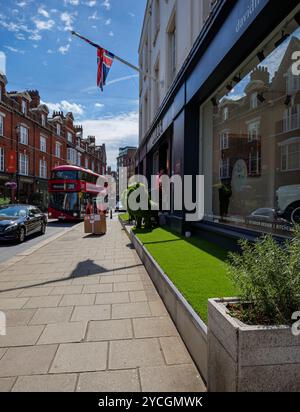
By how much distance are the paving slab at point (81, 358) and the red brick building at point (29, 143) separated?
31437mm

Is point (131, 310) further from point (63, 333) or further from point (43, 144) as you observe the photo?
point (43, 144)

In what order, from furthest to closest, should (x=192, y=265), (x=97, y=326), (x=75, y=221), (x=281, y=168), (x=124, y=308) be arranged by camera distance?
(x=75, y=221) → (x=281, y=168) → (x=192, y=265) → (x=124, y=308) → (x=97, y=326)

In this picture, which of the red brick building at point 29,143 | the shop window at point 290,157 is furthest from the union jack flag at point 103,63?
the red brick building at point 29,143

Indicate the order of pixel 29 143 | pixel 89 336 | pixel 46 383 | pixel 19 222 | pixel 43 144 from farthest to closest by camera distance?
pixel 43 144, pixel 29 143, pixel 19 222, pixel 89 336, pixel 46 383

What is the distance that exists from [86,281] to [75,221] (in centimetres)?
1837

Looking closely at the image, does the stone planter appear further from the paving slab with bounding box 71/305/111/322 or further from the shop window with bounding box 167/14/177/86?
the shop window with bounding box 167/14/177/86

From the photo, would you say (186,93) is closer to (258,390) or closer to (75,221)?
(258,390)

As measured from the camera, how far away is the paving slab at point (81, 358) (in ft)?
10.1

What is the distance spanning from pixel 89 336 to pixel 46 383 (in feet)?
3.34

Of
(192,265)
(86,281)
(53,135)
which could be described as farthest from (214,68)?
(53,135)

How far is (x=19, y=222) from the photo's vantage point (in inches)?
494

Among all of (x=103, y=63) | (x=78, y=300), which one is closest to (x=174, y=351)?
(x=78, y=300)

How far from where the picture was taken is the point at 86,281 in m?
6.47

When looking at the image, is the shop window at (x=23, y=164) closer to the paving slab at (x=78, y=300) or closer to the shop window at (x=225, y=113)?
the shop window at (x=225, y=113)
